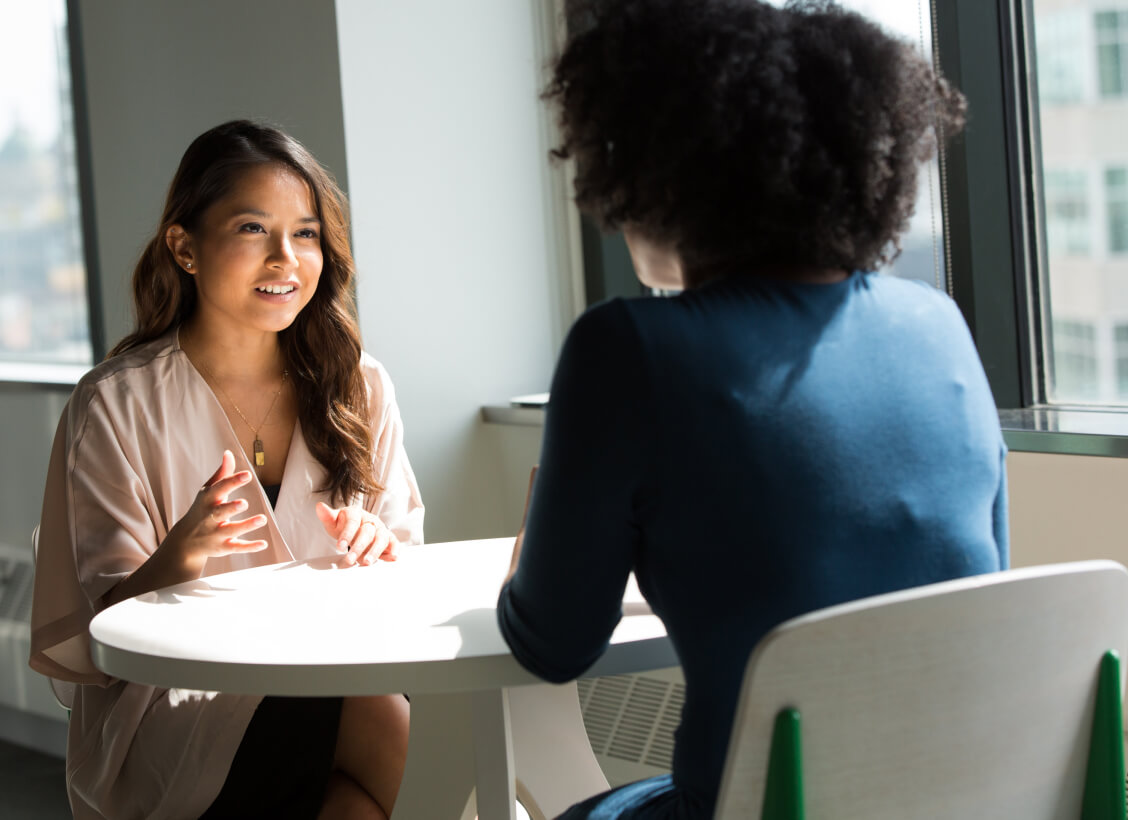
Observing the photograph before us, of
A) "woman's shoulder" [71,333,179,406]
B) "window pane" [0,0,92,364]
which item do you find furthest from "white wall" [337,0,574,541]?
"window pane" [0,0,92,364]

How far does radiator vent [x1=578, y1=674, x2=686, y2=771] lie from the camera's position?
2553mm

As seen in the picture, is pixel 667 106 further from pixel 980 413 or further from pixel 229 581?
pixel 229 581

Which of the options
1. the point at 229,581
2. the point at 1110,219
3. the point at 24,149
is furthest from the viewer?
the point at 24,149

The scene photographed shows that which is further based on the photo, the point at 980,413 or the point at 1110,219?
the point at 1110,219

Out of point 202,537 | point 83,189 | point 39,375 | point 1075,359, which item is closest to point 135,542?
point 202,537

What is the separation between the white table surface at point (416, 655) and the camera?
1146 millimetres

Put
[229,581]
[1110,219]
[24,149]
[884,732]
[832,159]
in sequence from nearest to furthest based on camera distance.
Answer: [884,732]
[832,159]
[229,581]
[1110,219]
[24,149]

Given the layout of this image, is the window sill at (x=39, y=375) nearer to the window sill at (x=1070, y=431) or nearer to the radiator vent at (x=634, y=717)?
the radiator vent at (x=634, y=717)

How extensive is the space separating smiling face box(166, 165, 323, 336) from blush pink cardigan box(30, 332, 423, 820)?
0.37ft

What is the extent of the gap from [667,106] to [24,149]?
12.4 ft

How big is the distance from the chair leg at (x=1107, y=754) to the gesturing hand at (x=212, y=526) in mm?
992

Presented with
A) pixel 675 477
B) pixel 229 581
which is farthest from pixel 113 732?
pixel 675 477

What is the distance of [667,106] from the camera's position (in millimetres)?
980

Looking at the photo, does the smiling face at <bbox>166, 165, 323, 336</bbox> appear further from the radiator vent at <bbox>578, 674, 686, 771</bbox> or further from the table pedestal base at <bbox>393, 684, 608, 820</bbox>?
the radiator vent at <bbox>578, 674, 686, 771</bbox>
